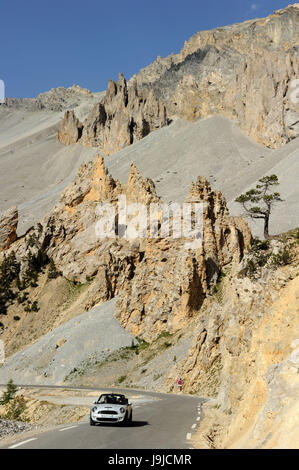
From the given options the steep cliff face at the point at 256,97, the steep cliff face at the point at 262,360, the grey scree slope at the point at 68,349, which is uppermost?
the steep cliff face at the point at 256,97

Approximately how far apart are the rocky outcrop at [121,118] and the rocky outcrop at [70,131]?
15.7 feet

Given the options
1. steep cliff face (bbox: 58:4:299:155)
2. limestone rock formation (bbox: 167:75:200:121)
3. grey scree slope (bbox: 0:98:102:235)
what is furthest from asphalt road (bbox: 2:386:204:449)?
limestone rock formation (bbox: 167:75:200:121)

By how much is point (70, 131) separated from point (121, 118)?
3417 cm

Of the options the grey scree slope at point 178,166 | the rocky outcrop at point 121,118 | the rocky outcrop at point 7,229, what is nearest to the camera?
the rocky outcrop at point 7,229

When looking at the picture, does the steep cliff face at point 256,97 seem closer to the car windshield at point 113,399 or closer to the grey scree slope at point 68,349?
the grey scree slope at point 68,349

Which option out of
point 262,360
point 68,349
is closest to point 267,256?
point 262,360

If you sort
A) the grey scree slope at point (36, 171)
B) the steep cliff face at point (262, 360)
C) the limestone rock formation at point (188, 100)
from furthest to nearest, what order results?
1. the limestone rock formation at point (188, 100)
2. the grey scree slope at point (36, 171)
3. the steep cliff face at point (262, 360)

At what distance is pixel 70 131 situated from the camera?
6880 inches

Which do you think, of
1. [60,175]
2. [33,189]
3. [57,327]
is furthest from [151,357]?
[60,175]

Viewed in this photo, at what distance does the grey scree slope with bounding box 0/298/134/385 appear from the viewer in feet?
153

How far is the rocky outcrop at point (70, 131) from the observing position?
17238 centimetres

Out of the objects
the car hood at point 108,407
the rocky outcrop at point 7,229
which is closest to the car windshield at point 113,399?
the car hood at point 108,407

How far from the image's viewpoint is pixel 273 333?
42.3 feet
